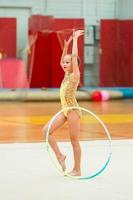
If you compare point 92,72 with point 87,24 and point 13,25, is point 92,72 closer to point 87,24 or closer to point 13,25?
point 87,24

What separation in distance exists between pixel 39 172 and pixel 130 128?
5.41 metres

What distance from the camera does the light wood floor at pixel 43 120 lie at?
10609 mm

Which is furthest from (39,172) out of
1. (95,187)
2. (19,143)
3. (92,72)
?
(92,72)

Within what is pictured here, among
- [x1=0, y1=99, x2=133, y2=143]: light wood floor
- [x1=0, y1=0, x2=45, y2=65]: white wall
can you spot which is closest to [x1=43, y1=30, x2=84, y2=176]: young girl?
[x1=0, y1=99, x2=133, y2=143]: light wood floor

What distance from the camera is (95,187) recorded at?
6.02m

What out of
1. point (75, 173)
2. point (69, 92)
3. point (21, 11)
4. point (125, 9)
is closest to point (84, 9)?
point (125, 9)

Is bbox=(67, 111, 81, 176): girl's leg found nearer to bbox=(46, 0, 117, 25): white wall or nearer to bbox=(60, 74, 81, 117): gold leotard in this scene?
bbox=(60, 74, 81, 117): gold leotard

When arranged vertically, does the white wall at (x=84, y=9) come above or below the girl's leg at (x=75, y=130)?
above

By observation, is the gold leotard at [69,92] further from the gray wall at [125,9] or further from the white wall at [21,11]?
the gray wall at [125,9]

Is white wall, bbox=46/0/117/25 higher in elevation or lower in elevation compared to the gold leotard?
higher

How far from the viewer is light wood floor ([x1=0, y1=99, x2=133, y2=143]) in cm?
1061

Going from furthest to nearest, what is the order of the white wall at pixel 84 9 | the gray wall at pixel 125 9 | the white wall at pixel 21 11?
the gray wall at pixel 125 9 < the white wall at pixel 84 9 < the white wall at pixel 21 11

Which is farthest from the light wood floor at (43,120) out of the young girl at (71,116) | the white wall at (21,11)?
the white wall at (21,11)

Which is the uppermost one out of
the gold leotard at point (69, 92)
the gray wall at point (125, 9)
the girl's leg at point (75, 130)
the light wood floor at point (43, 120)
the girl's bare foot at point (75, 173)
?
the gray wall at point (125, 9)
